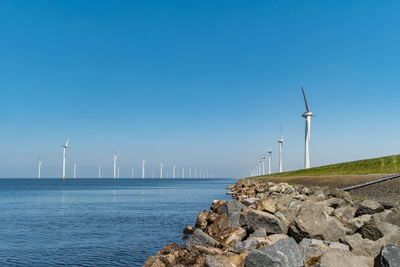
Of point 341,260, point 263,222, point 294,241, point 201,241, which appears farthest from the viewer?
point 263,222

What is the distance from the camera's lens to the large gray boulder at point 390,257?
8077 millimetres

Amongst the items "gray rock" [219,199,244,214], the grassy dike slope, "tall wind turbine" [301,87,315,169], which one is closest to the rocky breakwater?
"gray rock" [219,199,244,214]

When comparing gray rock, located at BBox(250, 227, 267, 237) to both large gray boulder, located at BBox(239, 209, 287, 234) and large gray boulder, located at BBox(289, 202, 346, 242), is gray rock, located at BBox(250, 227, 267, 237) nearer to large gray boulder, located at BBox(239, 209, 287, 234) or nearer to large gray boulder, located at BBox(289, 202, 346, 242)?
large gray boulder, located at BBox(239, 209, 287, 234)

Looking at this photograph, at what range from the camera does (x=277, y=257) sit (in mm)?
8703

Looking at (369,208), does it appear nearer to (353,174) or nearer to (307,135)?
(353,174)

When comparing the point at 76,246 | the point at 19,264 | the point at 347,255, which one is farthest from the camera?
the point at 76,246

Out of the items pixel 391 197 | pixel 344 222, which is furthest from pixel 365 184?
pixel 344 222

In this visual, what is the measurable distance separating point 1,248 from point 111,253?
5550mm

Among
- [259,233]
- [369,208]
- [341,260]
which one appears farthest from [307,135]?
[341,260]

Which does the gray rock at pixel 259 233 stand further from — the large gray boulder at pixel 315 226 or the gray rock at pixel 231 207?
the gray rock at pixel 231 207

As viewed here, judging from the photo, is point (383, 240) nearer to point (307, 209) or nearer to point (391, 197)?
point (307, 209)

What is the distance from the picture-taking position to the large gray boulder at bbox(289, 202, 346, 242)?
1201 centimetres

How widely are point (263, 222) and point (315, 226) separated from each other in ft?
6.85

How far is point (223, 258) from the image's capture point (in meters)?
9.63
